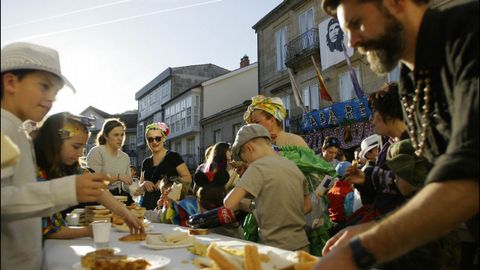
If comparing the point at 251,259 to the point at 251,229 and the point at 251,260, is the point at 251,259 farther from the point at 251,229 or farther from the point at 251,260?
the point at 251,229

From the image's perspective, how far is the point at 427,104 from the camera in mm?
1315

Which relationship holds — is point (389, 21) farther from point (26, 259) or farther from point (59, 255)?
point (59, 255)

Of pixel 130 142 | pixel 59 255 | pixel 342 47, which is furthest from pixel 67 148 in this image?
pixel 130 142

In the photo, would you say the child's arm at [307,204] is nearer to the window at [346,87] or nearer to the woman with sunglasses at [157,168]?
the woman with sunglasses at [157,168]

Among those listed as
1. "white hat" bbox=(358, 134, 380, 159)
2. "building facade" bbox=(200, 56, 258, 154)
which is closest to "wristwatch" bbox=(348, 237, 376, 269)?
"white hat" bbox=(358, 134, 380, 159)

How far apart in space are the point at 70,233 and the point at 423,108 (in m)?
2.39

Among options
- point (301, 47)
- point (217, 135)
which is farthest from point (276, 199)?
point (217, 135)

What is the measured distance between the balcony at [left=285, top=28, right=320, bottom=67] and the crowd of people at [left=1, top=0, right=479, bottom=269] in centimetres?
1357

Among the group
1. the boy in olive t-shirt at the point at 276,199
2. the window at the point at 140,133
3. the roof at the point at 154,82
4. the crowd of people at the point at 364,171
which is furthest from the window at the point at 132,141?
the boy in olive t-shirt at the point at 276,199

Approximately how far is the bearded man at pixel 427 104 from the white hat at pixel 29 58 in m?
1.24

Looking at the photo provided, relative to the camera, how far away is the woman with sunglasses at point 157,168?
4.61 m

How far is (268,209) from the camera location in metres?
2.71

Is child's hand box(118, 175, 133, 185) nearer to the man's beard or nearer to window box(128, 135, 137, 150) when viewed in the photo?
the man's beard

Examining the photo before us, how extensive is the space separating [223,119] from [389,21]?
23504 mm
